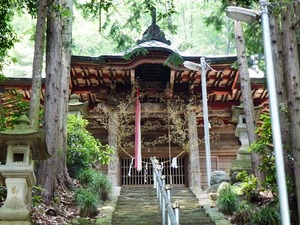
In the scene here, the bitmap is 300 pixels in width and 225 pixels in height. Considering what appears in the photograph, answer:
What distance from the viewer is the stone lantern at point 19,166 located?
7078 millimetres

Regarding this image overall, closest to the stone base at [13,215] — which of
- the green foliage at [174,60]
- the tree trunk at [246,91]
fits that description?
the tree trunk at [246,91]

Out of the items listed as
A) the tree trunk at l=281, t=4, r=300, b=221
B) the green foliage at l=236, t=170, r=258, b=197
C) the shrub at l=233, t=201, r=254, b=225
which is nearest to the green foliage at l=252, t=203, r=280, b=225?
the shrub at l=233, t=201, r=254, b=225

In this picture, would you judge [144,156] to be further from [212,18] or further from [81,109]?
[212,18]

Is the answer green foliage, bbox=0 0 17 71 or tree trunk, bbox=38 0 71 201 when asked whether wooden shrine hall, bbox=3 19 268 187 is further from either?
green foliage, bbox=0 0 17 71

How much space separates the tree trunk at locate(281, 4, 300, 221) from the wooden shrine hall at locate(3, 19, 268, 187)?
18.8 feet

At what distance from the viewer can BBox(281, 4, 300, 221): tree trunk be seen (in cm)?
665

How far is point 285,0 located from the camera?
7602 mm

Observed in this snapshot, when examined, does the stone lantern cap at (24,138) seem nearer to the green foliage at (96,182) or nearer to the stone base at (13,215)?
the stone base at (13,215)

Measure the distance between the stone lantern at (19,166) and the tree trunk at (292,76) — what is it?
3.87 metres

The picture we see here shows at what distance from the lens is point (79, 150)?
11328 mm

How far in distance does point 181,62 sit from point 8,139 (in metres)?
7.19

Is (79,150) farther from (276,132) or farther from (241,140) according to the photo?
(276,132)

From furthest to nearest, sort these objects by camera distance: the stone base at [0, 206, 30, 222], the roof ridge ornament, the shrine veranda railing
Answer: the roof ridge ornament → the shrine veranda railing → the stone base at [0, 206, 30, 222]

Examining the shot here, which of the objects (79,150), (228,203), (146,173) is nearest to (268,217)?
(228,203)
